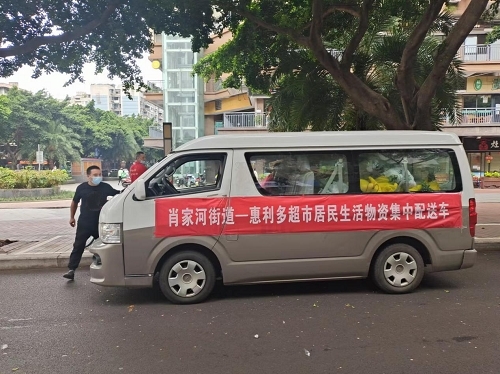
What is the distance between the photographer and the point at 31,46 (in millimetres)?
8484

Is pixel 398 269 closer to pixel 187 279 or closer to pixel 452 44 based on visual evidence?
pixel 187 279

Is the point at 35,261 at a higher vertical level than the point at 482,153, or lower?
lower

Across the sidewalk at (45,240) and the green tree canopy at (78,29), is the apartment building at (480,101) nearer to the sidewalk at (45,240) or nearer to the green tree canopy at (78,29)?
the sidewalk at (45,240)

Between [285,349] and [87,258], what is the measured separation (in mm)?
4923

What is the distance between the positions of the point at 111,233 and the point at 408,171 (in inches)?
157

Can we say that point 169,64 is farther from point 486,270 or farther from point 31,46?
point 486,270

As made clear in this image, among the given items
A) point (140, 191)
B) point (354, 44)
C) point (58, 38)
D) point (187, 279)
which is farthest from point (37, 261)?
point (354, 44)

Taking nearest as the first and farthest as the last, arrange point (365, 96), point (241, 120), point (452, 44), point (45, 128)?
point (452, 44), point (365, 96), point (241, 120), point (45, 128)

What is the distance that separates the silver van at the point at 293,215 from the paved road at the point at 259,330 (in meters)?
0.37

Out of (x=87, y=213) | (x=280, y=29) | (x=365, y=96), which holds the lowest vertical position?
(x=87, y=213)

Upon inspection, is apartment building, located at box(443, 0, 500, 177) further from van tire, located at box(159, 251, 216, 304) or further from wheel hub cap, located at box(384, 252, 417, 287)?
van tire, located at box(159, 251, 216, 304)

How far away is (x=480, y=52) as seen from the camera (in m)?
29.0

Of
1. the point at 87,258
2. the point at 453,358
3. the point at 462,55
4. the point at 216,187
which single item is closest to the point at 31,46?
the point at 87,258

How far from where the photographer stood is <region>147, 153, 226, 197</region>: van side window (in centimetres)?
544
